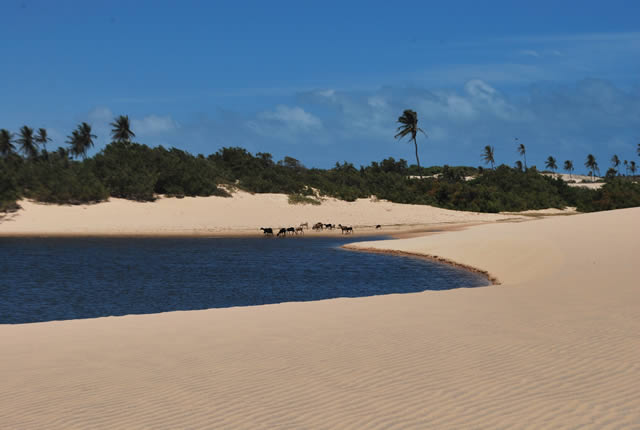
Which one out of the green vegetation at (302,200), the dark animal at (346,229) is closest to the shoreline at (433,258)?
the dark animal at (346,229)

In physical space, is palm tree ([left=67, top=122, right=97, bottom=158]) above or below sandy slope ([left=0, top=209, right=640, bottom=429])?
above

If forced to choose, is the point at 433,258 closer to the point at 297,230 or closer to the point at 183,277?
the point at 183,277

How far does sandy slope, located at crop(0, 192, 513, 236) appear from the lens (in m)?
59.1

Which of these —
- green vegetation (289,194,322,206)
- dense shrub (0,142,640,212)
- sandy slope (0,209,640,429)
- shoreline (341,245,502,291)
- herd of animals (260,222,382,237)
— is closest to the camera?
sandy slope (0,209,640,429)

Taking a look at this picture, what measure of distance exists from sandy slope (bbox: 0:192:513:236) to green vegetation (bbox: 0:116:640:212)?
194 centimetres

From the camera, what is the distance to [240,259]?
3497 cm

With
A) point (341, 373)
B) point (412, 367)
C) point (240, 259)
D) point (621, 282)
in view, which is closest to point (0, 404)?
point (341, 373)

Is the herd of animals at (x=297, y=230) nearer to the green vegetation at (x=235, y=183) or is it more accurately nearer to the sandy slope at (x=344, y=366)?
the green vegetation at (x=235, y=183)

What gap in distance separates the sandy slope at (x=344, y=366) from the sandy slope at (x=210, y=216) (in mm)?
43963

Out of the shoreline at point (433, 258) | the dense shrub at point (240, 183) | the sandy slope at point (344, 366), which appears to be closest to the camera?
the sandy slope at point (344, 366)

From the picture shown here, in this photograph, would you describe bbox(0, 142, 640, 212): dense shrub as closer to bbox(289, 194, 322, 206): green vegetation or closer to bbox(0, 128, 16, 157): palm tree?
bbox(289, 194, 322, 206): green vegetation

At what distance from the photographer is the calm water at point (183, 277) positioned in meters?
20.4

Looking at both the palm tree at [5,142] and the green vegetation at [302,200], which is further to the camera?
the palm tree at [5,142]

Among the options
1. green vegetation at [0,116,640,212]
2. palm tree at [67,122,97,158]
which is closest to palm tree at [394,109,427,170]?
green vegetation at [0,116,640,212]
